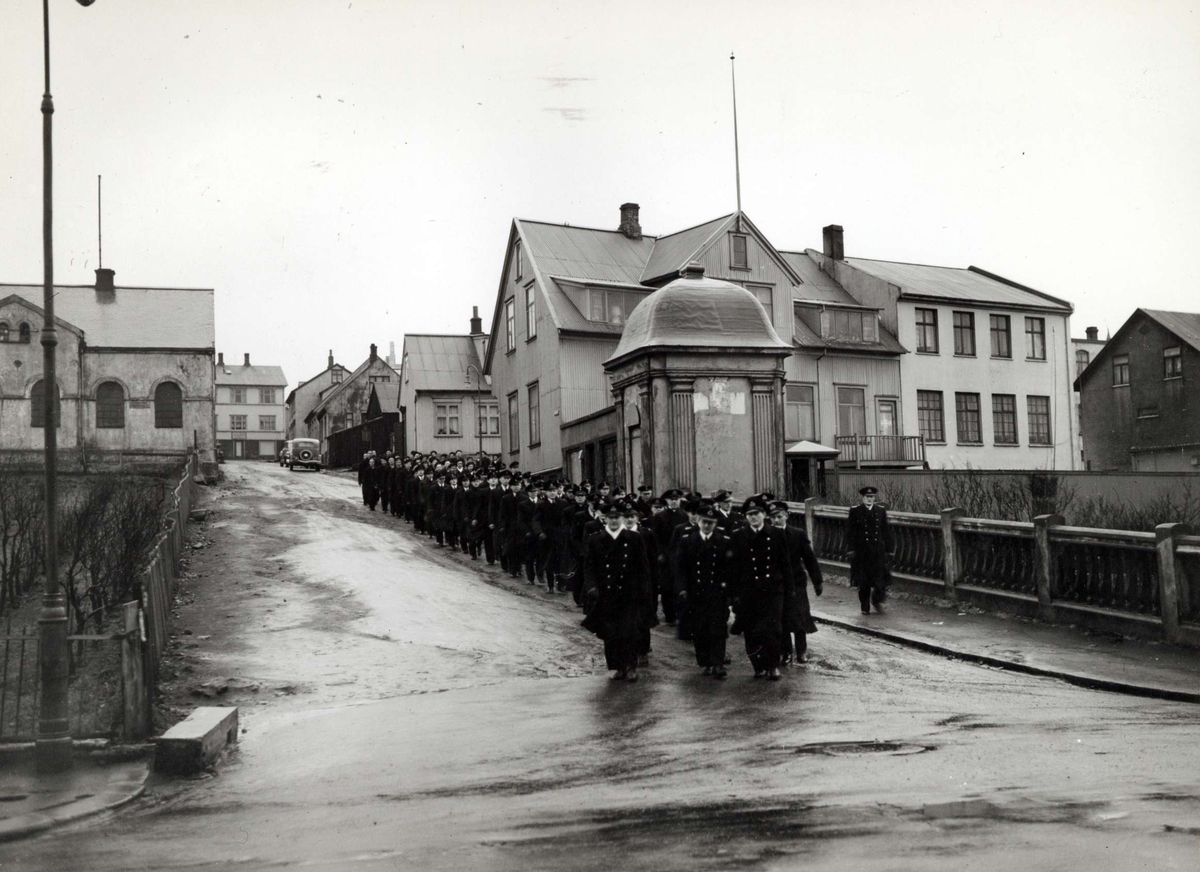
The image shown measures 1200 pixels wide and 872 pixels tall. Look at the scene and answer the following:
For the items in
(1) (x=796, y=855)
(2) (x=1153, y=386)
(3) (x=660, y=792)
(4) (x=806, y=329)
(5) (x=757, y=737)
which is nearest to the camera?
(1) (x=796, y=855)

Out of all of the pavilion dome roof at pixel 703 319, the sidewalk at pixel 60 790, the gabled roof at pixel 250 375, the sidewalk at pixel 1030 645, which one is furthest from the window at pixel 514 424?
the gabled roof at pixel 250 375

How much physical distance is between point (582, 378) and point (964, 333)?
17993 mm

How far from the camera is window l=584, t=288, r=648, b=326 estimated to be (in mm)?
39094

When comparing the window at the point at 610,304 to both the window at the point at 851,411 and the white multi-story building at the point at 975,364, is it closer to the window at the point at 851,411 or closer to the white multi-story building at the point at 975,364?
the window at the point at 851,411

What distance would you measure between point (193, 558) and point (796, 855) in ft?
60.0

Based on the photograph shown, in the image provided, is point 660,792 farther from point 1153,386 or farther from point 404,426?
point 404,426

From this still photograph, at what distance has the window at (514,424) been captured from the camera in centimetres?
4259

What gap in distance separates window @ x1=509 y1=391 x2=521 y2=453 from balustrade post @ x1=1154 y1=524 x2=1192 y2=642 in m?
30.7

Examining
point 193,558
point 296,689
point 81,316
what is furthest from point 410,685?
point 81,316

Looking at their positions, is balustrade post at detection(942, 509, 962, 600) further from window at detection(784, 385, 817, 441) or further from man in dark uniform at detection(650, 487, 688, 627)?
window at detection(784, 385, 817, 441)

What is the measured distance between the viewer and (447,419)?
5703cm

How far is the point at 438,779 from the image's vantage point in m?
7.77

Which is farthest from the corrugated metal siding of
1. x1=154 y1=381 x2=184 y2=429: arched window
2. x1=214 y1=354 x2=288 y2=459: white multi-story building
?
x1=214 y1=354 x2=288 y2=459: white multi-story building

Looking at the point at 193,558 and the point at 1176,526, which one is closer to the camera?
the point at 1176,526
